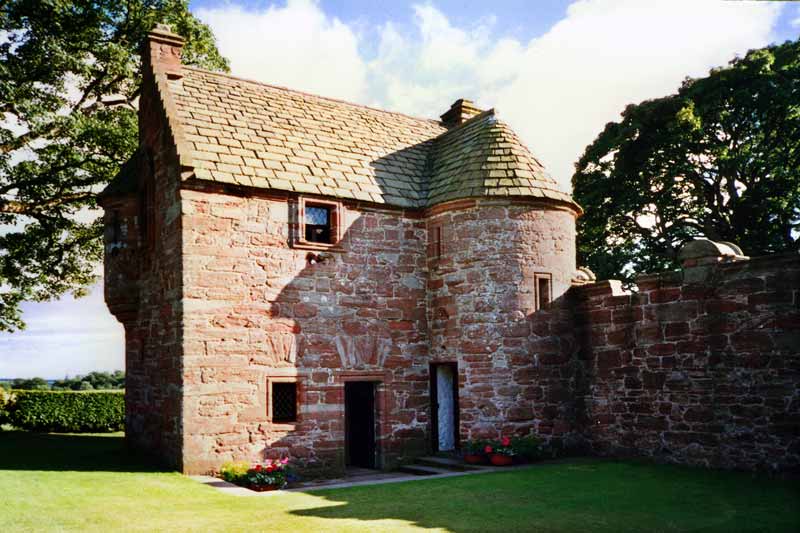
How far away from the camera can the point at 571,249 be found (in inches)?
602

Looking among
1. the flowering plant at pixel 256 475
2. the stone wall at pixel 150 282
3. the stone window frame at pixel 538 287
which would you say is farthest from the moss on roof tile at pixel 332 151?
the flowering plant at pixel 256 475

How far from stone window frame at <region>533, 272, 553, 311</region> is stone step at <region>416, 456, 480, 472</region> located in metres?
3.62

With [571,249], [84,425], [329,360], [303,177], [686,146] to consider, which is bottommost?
[84,425]

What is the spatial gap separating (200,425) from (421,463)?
4861mm

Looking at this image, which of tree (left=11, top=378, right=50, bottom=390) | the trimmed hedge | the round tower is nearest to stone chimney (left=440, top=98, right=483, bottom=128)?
the round tower

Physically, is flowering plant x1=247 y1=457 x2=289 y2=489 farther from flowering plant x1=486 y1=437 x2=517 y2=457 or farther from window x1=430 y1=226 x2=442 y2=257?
window x1=430 y1=226 x2=442 y2=257

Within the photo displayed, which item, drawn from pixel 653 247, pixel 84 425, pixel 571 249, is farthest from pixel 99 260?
pixel 653 247

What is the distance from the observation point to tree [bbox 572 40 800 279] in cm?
2133

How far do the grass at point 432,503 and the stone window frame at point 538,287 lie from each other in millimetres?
3514

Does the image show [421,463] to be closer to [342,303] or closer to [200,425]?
[342,303]

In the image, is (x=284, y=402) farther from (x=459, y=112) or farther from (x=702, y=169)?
(x=702, y=169)

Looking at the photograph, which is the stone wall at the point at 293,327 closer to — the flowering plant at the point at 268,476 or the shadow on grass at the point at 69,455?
the flowering plant at the point at 268,476

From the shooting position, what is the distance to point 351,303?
47.7ft

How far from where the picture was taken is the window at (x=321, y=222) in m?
14.3
